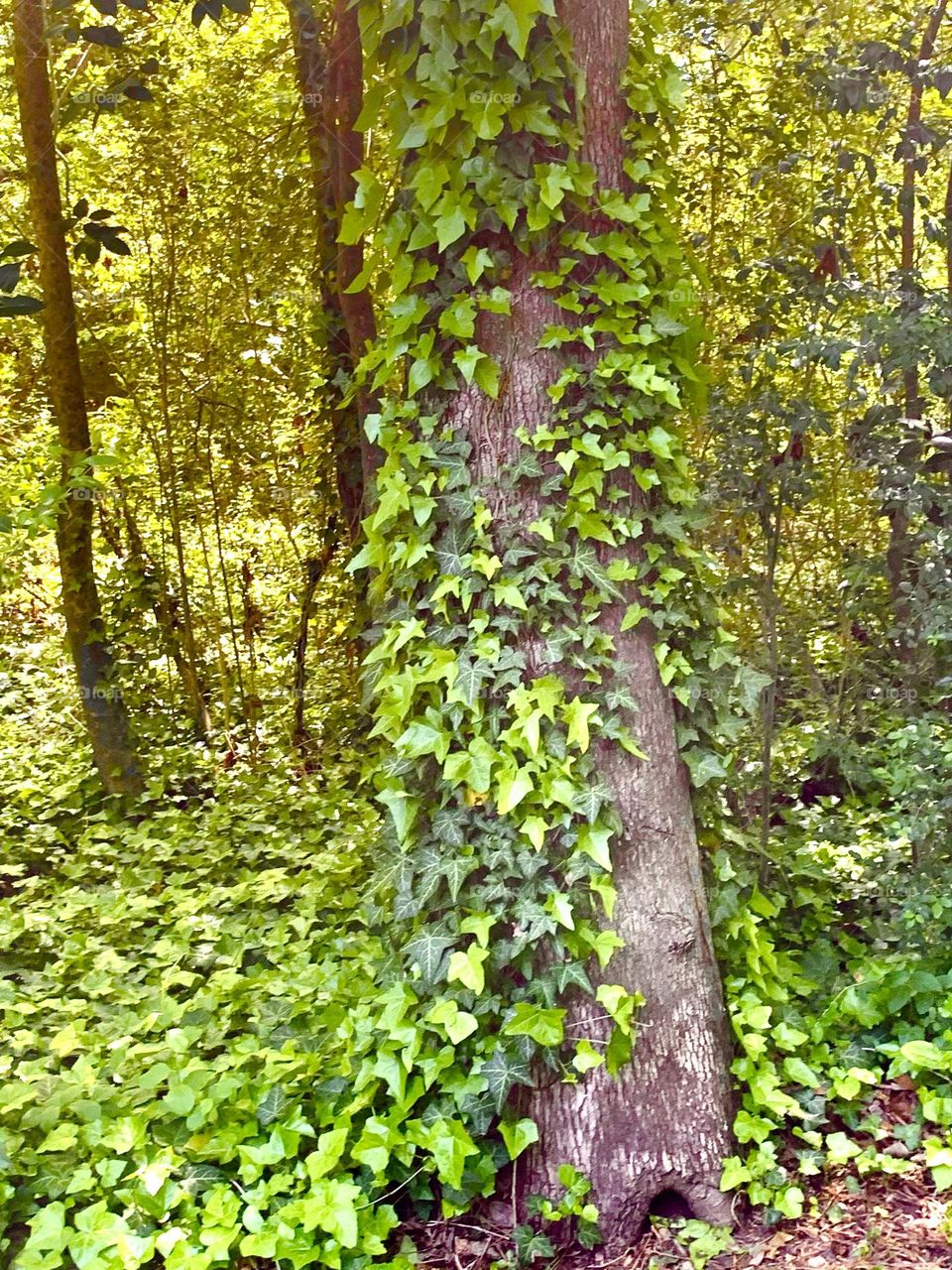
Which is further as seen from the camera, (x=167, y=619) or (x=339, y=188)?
(x=167, y=619)

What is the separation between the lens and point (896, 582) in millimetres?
3773

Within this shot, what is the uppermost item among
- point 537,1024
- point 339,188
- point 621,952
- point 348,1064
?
point 339,188

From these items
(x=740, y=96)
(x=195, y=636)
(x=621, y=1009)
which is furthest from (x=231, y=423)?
(x=621, y=1009)

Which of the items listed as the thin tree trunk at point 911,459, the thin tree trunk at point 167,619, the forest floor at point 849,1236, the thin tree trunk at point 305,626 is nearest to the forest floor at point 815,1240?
the forest floor at point 849,1236

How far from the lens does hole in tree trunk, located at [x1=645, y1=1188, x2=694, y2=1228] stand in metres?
2.68

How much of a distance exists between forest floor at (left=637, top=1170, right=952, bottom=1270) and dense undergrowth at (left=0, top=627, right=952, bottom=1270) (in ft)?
0.23

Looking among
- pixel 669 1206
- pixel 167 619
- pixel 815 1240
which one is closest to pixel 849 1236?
pixel 815 1240

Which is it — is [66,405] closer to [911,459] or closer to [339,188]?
[339,188]

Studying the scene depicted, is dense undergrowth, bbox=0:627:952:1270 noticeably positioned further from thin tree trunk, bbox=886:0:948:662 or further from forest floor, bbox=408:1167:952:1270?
thin tree trunk, bbox=886:0:948:662

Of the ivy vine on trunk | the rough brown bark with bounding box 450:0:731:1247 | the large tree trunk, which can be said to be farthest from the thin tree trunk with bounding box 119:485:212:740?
the rough brown bark with bounding box 450:0:731:1247

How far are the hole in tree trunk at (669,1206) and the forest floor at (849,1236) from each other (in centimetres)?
Result: 5

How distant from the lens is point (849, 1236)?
2.57 m

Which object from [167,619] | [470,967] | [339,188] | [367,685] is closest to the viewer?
[470,967]

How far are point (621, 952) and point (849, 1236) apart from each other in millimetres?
884
